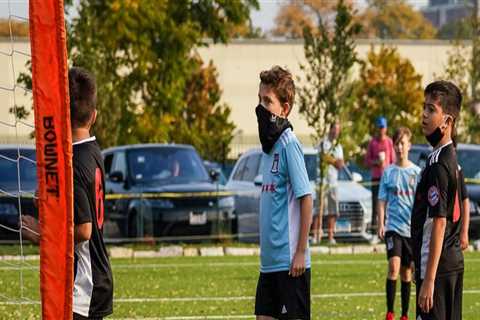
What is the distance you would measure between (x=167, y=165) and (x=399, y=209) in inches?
461

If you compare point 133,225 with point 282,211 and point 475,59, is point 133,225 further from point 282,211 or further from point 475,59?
point 475,59

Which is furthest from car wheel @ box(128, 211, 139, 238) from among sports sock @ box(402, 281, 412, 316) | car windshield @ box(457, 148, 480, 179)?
sports sock @ box(402, 281, 412, 316)

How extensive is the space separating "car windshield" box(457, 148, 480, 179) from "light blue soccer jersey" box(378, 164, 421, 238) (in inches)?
487

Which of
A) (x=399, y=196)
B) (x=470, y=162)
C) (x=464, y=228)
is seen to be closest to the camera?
(x=464, y=228)

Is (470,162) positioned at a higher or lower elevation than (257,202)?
higher

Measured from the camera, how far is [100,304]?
7.59 meters

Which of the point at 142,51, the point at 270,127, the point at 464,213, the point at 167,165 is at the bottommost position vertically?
the point at 167,165

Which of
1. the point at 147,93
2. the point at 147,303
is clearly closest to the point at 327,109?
the point at 147,93

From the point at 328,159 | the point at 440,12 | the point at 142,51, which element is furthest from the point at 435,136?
the point at 440,12

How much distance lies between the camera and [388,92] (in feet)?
166

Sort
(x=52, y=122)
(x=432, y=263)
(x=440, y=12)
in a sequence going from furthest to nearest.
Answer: (x=440, y=12) → (x=432, y=263) → (x=52, y=122)

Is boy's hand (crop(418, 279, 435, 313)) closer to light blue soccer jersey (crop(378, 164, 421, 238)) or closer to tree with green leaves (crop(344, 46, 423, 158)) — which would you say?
light blue soccer jersey (crop(378, 164, 421, 238))

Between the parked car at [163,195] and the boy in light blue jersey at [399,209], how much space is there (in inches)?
409

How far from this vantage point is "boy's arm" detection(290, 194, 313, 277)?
8297 mm
